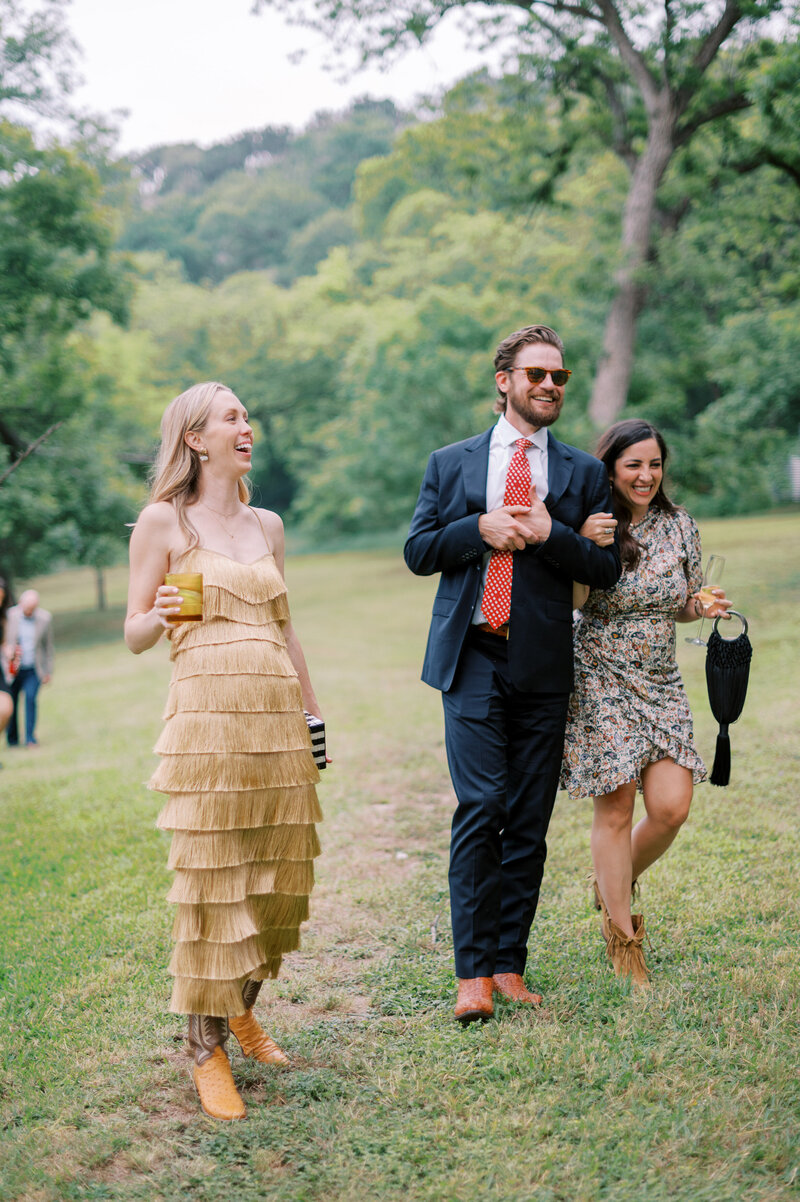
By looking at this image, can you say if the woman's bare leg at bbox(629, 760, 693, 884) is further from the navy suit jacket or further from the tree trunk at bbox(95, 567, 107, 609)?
the tree trunk at bbox(95, 567, 107, 609)

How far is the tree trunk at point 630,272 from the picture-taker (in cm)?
1547

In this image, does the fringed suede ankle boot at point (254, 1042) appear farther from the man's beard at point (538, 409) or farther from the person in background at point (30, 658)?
the person in background at point (30, 658)

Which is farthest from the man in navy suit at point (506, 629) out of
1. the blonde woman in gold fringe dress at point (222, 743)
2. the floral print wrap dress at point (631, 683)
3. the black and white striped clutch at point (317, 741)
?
the blonde woman in gold fringe dress at point (222, 743)

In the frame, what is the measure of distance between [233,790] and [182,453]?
1.10 meters

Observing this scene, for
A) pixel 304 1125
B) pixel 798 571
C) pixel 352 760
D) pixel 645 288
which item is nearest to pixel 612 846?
pixel 304 1125

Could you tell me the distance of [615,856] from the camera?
3.97 m

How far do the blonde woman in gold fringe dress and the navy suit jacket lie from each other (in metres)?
0.61

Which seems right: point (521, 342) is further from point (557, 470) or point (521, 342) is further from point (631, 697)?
point (631, 697)

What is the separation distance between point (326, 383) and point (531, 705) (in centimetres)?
4066

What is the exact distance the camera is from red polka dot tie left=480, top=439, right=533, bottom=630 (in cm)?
370

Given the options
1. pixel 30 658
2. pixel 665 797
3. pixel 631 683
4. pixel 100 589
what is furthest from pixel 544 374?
pixel 100 589

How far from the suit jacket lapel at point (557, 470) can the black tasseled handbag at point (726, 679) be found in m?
0.89

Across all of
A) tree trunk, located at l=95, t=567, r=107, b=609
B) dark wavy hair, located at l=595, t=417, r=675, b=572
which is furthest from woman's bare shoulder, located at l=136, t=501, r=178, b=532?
tree trunk, located at l=95, t=567, r=107, b=609

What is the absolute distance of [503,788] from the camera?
3725mm
